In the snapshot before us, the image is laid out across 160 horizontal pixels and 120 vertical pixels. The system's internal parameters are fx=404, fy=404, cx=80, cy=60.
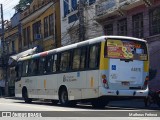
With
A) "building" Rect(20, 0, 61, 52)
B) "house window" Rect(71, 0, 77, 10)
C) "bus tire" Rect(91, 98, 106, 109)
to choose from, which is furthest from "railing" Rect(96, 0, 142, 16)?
"building" Rect(20, 0, 61, 52)

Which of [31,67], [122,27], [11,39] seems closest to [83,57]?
[31,67]

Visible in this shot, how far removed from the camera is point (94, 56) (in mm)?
17578

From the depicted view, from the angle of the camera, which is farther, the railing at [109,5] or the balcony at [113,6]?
the railing at [109,5]

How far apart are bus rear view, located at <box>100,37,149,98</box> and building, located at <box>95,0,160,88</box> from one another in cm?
705

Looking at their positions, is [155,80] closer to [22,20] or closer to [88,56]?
[88,56]

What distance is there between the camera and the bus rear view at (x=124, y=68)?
17109 mm

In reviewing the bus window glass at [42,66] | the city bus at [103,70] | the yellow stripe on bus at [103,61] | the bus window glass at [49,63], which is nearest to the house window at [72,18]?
the bus window glass at [42,66]

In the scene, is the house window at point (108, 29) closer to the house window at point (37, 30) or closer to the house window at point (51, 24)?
the house window at point (51, 24)

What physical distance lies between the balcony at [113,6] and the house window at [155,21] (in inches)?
27.7

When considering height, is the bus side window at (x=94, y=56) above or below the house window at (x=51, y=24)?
below

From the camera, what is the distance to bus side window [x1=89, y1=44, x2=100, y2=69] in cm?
1732

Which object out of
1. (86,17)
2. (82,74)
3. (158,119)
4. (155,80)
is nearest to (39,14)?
(86,17)

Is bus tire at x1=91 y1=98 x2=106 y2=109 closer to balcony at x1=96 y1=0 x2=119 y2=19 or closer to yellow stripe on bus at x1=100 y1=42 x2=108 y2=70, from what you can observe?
yellow stripe on bus at x1=100 y1=42 x2=108 y2=70

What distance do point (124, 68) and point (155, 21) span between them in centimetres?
840
